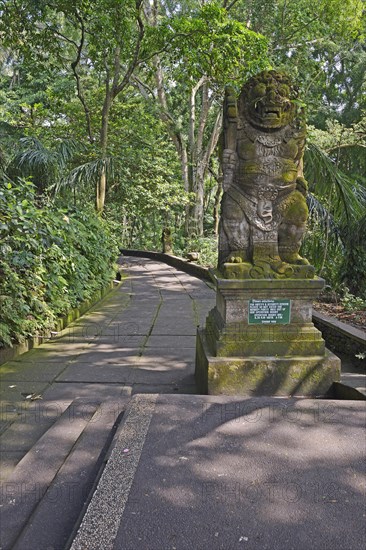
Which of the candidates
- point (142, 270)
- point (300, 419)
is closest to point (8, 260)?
point (300, 419)

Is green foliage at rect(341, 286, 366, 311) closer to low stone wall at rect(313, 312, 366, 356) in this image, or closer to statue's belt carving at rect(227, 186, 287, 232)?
low stone wall at rect(313, 312, 366, 356)

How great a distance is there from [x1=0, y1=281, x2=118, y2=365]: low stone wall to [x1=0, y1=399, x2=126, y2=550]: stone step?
1.79 m

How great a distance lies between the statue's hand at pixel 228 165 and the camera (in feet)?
12.0

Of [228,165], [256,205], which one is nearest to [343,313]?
[256,205]

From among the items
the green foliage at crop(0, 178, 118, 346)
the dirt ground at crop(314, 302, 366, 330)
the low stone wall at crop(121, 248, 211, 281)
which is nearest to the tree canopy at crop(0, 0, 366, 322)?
the green foliage at crop(0, 178, 118, 346)

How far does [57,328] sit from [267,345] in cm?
354

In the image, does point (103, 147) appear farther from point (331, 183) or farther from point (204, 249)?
point (204, 249)

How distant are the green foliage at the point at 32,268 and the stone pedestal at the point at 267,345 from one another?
230 cm

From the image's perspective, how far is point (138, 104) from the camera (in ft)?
50.0

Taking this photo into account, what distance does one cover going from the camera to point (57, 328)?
6055 millimetres

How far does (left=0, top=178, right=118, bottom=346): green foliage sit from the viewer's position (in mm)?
4641

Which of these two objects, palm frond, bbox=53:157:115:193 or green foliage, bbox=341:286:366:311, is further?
palm frond, bbox=53:157:115:193

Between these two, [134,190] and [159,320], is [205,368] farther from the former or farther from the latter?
[134,190]

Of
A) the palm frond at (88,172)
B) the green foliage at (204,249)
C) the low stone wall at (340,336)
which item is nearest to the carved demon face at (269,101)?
the low stone wall at (340,336)
